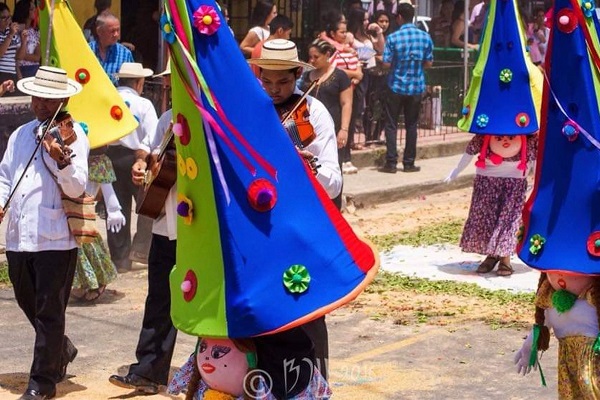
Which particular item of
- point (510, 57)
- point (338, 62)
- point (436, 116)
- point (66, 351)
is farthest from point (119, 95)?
point (436, 116)

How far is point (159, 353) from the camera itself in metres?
7.75

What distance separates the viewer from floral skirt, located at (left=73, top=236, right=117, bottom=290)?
987cm

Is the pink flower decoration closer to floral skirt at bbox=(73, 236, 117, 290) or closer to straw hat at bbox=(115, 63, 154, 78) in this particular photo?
floral skirt at bbox=(73, 236, 117, 290)

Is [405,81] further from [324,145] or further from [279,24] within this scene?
[324,145]

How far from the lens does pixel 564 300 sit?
639 cm

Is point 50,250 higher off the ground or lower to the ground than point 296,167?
lower

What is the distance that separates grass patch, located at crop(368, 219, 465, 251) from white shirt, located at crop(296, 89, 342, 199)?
5.64m

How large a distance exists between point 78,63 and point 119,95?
383mm

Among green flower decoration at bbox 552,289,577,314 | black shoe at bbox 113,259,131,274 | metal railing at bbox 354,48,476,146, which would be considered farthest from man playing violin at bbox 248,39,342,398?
metal railing at bbox 354,48,476,146

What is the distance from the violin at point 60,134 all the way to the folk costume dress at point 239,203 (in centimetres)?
204

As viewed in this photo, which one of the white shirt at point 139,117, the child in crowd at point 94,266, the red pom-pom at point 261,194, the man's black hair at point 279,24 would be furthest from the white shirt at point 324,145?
the man's black hair at point 279,24

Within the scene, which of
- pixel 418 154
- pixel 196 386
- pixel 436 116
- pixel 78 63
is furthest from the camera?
pixel 436 116

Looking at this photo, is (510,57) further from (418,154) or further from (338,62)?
(418,154)

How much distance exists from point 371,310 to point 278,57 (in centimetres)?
356
